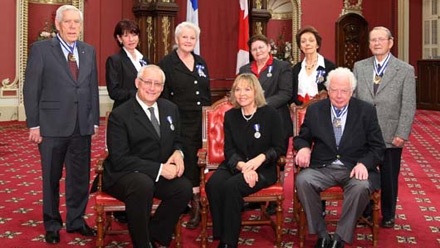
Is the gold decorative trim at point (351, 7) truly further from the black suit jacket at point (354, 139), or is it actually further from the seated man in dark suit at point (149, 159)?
the seated man in dark suit at point (149, 159)

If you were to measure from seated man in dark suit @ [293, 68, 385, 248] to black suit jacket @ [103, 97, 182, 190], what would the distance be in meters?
1.00

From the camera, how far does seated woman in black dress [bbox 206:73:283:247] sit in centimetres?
369

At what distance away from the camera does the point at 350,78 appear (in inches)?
150

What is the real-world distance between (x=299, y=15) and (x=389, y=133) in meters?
10.0

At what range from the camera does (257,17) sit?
1154 centimetres

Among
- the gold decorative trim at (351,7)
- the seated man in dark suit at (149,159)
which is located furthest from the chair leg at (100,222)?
the gold decorative trim at (351,7)

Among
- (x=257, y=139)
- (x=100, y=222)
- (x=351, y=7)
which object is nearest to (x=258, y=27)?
(x=351, y=7)

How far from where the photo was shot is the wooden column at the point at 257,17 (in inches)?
454

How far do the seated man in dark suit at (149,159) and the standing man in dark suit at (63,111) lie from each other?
399mm

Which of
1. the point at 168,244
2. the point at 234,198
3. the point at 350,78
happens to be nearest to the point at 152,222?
the point at 168,244

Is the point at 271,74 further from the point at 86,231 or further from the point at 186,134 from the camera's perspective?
the point at 86,231

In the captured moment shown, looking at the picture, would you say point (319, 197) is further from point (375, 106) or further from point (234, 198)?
point (375, 106)

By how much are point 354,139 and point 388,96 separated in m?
0.57

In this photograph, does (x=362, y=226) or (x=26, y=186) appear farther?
(x=26, y=186)
